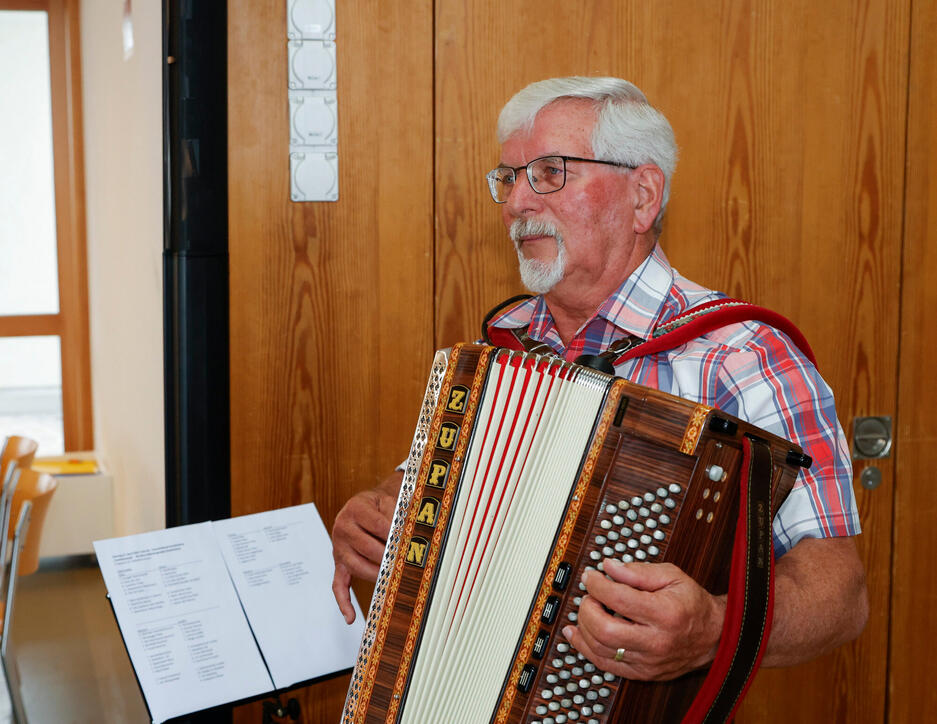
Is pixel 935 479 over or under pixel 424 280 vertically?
under

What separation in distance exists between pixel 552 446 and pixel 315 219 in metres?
1.07

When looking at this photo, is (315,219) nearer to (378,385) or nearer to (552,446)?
(378,385)

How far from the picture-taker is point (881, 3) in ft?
7.21

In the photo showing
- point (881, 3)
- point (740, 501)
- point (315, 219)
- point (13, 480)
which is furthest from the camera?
point (13, 480)

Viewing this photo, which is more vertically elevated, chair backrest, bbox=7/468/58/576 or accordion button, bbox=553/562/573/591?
accordion button, bbox=553/562/573/591

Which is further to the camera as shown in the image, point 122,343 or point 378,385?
point 122,343

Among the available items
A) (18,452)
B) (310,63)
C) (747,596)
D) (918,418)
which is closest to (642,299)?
(747,596)

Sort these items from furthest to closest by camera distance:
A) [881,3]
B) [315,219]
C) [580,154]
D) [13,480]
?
[13,480], [881,3], [315,219], [580,154]

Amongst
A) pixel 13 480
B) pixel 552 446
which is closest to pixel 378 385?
pixel 552 446

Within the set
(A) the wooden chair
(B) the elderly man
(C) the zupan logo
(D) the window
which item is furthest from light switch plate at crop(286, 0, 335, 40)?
(D) the window

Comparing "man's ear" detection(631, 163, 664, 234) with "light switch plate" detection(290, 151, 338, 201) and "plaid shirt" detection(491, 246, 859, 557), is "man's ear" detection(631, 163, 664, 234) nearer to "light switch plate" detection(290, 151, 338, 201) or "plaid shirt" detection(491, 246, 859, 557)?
"plaid shirt" detection(491, 246, 859, 557)

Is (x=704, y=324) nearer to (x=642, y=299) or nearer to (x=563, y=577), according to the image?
(x=642, y=299)

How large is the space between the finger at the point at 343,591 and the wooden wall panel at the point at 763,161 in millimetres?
722

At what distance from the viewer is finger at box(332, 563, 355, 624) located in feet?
5.05
